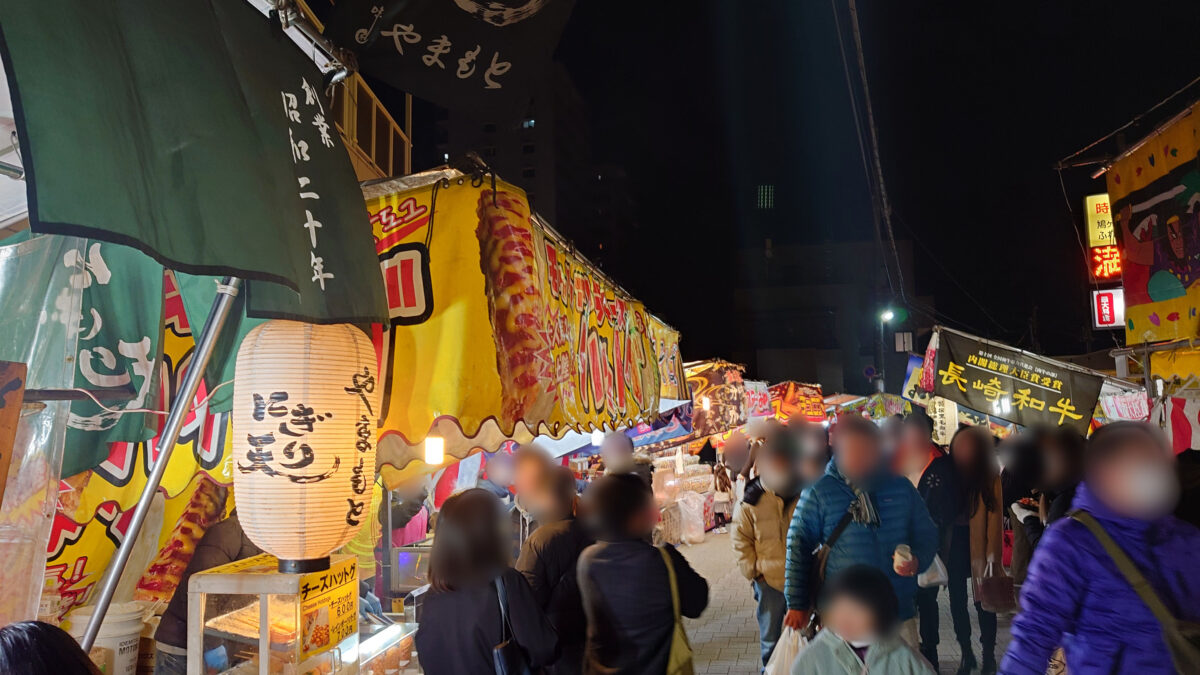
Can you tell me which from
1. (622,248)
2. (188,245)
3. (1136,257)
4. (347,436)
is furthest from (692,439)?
(622,248)

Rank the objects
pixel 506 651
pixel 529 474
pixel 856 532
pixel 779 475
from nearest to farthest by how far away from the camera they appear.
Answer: pixel 506 651 < pixel 856 532 < pixel 529 474 < pixel 779 475

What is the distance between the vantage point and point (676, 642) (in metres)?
4.16

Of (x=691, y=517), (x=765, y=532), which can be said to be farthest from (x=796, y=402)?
(x=765, y=532)

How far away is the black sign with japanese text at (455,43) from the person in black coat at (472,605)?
2677mm

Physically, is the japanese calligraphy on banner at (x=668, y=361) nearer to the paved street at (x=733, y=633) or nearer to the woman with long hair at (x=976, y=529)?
the paved street at (x=733, y=633)

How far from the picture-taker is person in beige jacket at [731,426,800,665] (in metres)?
6.30

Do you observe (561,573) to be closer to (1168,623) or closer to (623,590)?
(623,590)

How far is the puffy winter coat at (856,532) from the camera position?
4793mm

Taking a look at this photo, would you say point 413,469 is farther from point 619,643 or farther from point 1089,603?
point 1089,603

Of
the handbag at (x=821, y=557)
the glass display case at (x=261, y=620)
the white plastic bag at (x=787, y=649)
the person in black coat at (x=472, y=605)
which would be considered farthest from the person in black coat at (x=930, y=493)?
the glass display case at (x=261, y=620)

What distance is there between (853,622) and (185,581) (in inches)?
189

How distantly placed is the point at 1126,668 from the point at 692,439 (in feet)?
53.0

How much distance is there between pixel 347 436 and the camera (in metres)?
3.89

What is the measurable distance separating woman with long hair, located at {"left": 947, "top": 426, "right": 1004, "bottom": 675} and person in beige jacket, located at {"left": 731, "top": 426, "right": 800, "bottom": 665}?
225 centimetres
